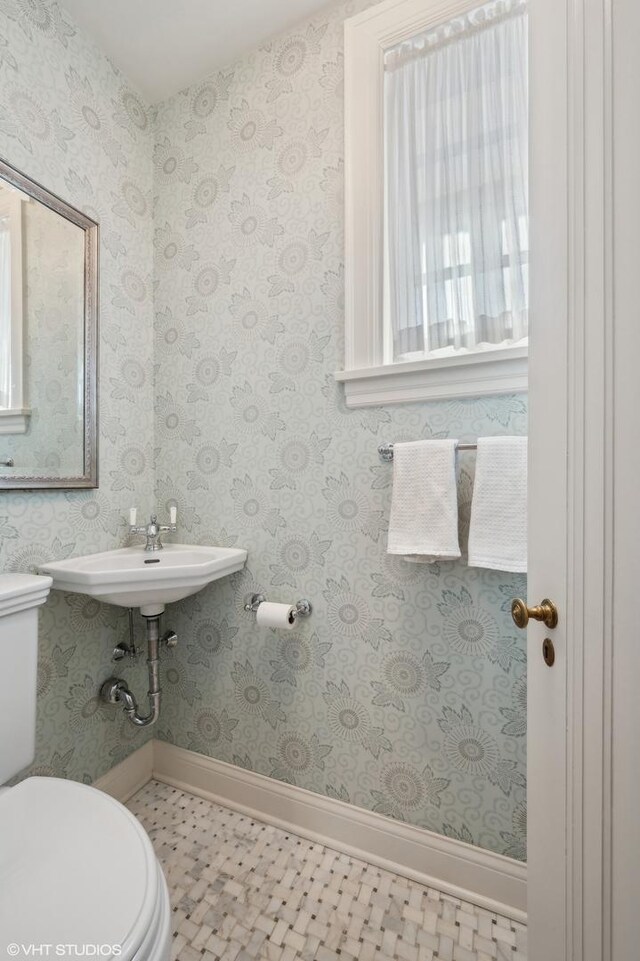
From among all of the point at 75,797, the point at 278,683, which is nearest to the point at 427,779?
the point at 278,683

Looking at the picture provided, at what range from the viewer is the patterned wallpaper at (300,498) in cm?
114

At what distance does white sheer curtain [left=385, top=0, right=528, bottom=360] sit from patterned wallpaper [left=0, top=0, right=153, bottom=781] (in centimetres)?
92

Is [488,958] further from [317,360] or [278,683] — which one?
[317,360]

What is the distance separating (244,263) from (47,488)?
0.95 metres

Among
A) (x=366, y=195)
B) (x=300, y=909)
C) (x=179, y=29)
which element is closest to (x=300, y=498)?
(x=366, y=195)

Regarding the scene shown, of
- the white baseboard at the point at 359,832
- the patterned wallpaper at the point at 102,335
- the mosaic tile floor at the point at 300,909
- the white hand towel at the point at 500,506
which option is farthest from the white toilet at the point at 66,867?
the white hand towel at the point at 500,506

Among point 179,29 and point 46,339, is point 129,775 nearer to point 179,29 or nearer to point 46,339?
point 46,339

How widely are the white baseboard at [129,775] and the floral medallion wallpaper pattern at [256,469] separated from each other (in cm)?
5

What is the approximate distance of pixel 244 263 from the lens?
143 cm

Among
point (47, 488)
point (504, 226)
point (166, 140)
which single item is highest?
point (166, 140)

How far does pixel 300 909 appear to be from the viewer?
1098mm

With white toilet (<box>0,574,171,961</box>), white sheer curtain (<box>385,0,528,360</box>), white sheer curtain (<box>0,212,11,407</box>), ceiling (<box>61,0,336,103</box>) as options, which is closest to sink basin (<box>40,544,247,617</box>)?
white toilet (<box>0,574,171,961</box>)

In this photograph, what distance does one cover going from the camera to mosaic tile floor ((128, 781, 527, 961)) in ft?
3.30

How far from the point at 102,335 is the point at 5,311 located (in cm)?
29
